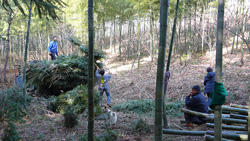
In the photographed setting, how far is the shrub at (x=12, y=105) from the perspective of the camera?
4.74 meters

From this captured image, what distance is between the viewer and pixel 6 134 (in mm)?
3543

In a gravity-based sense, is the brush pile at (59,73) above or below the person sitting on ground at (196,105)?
above

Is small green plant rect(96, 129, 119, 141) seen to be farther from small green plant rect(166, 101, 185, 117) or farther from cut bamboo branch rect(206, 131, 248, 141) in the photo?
small green plant rect(166, 101, 185, 117)

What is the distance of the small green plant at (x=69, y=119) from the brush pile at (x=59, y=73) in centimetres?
264

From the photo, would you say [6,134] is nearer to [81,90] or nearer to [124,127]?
[124,127]

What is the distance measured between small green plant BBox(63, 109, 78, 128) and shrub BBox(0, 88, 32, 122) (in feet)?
4.42

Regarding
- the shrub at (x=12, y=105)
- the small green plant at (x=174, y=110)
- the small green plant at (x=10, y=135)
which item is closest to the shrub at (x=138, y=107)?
the small green plant at (x=174, y=110)

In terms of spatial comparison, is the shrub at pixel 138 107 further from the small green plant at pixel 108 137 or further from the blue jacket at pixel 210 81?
the small green plant at pixel 108 137

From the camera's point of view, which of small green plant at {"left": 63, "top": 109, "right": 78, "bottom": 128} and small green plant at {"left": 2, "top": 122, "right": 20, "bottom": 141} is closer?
small green plant at {"left": 2, "top": 122, "right": 20, "bottom": 141}

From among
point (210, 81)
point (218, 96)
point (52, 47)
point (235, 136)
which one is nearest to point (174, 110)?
point (210, 81)

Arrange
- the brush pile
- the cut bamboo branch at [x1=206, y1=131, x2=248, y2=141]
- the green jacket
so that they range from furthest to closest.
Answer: the brush pile < the cut bamboo branch at [x1=206, y1=131, x2=248, y2=141] < the green jacket

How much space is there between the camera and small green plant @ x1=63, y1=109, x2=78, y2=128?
448 centimetres

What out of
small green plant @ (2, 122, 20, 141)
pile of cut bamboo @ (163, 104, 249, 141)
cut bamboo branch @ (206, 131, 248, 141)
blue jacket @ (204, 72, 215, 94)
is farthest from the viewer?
blue jacket @ (204, 72, 215, 94)

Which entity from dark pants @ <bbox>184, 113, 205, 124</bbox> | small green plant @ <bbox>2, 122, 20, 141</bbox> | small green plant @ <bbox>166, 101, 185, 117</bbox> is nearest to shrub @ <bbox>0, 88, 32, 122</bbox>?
small green plant @ <bbox>2, 122, 20, 141</bbox>
